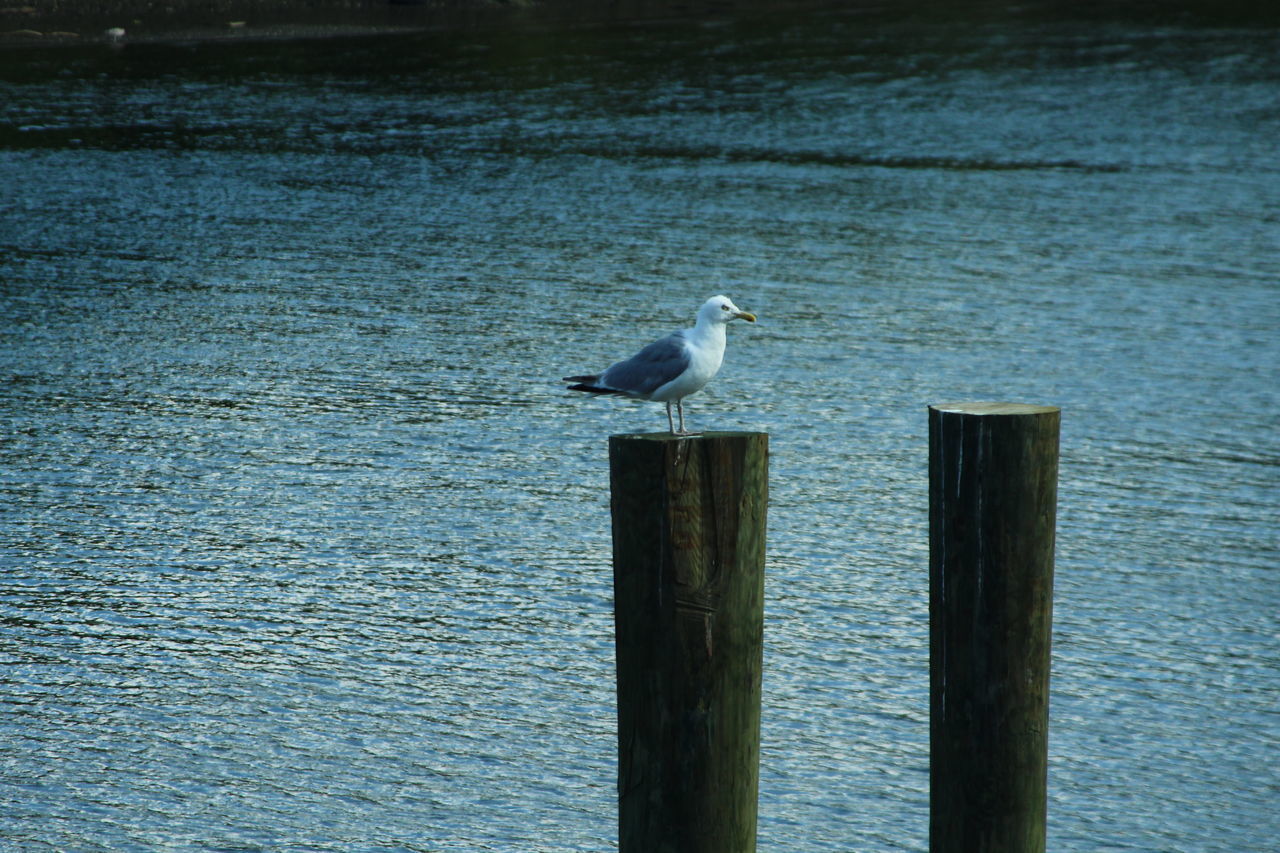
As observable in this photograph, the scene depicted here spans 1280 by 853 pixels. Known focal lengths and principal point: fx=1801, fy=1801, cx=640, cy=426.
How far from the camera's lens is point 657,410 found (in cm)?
1140

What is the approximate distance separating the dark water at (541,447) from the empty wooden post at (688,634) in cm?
155

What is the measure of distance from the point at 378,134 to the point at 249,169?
299cm

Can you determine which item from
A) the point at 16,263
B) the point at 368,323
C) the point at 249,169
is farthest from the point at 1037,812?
the point at 249,169

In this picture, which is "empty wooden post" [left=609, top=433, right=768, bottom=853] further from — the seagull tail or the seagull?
the seagull tail

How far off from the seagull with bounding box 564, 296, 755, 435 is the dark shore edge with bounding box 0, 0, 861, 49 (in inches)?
1075

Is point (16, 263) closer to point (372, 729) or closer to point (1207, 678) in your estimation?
point (372, 729)

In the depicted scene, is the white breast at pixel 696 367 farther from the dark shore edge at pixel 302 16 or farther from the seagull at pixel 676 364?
the dark shore edge at pixel 302 16

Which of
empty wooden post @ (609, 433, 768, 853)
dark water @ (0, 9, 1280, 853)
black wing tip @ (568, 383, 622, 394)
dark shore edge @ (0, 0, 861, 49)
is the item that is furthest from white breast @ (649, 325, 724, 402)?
dark shore edge @ (0, 0, 861, 49)

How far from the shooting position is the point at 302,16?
117ft

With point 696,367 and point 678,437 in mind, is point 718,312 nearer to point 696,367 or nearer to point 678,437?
point 696,367

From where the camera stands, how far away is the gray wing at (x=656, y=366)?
578 centimetres

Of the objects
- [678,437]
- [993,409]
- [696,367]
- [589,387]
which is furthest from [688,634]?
[589,387]

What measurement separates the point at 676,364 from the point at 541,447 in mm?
4714

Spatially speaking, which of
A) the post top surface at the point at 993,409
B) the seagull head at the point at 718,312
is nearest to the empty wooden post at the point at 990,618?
the post top surface at the point at 993,409
